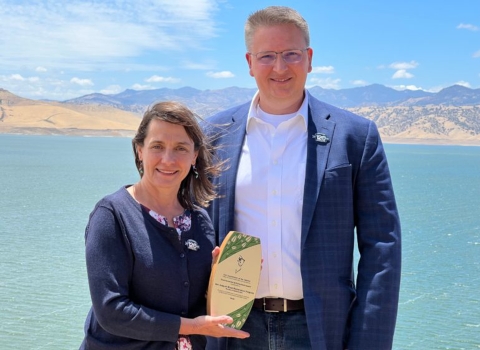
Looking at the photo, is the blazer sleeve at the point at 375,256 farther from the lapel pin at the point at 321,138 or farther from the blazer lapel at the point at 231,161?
the blazer lapel at the point at 231,161

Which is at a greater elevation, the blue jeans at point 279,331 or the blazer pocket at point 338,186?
the blazer pocket at point 338,186

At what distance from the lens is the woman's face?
2426 millimetres

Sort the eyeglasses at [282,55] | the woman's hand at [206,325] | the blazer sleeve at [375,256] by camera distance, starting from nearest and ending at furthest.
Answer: the woman's hand at [206,325] → the blazer sleeve at [375,256] → the eyeglasses at [282,55]

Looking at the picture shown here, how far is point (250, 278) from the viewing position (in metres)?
2.52

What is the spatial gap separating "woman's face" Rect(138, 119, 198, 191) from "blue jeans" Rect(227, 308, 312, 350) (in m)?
0.79

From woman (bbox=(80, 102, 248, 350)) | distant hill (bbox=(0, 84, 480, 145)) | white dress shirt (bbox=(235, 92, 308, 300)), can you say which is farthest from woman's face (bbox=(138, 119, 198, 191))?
distant hill (bbox=(0, 84, 480, 145))

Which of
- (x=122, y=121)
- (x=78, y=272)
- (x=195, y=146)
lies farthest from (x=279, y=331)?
(x=122, y=121)

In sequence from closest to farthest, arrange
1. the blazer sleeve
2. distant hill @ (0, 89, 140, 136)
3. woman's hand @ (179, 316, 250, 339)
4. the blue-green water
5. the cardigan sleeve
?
the cardigan sleeve
woman's hand @ (179, 316, 250, 339)
the blazer sleeve
the blue-green water
distant hill @ (0, 89, 140, 136)

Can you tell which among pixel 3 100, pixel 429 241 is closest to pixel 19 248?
pixel 429 241

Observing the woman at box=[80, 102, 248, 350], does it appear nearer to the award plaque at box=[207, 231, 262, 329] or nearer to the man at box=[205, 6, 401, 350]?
the award plaque at box=[207, 231, 262, 329]

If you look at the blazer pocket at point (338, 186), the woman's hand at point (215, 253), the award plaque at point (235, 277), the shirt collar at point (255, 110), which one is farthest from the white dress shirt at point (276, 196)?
the woman's hand at point (215, 253)

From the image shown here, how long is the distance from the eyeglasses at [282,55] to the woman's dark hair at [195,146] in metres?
0.47

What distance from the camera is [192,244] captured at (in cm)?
242

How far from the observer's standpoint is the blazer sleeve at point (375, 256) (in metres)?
2.67
